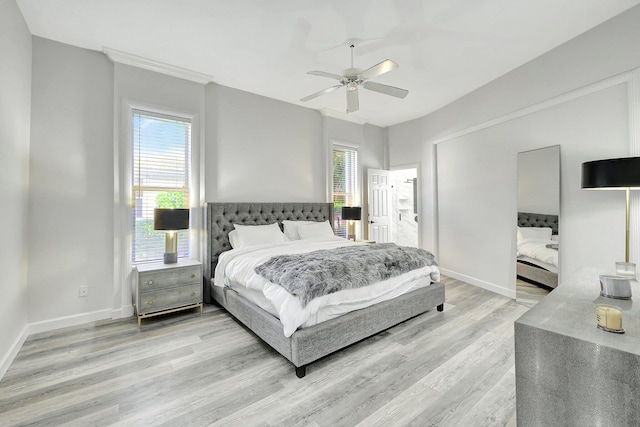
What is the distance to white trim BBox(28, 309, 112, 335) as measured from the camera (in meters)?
2.87

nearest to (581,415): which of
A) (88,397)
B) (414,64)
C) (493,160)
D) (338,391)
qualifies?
(338,391)

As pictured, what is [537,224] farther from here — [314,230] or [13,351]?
[13,351]

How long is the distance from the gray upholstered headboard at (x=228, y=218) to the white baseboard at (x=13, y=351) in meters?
1.69

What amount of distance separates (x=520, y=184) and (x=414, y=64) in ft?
7.03

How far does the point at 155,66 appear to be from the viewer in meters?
3.41

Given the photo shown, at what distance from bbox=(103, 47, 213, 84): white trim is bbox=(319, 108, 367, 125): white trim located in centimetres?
203

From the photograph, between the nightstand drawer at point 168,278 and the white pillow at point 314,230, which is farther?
the white pillow at point 314,230

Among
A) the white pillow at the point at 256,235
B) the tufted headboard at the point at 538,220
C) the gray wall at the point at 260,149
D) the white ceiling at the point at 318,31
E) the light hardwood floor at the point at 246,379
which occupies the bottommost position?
the light hardwood floor at the point at 246,379

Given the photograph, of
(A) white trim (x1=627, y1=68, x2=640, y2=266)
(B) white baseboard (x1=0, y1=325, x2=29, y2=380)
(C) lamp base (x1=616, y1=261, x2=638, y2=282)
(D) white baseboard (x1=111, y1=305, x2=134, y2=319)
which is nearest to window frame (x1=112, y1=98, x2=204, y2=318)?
(D) white baseboard (x1=111, y1=305, x2=134, y2=319)

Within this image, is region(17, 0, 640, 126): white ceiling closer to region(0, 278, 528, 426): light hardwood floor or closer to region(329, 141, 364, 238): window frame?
region(329, 141, 364, 238): window frame

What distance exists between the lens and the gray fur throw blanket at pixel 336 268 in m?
2.24

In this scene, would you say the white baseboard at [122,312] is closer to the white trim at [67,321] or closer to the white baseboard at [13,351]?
the white trim at [67,321]

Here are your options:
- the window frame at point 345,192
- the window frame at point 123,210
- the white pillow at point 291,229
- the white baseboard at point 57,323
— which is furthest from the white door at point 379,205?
the white baseboard at point 57,323

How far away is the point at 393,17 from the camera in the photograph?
2.63 metres
